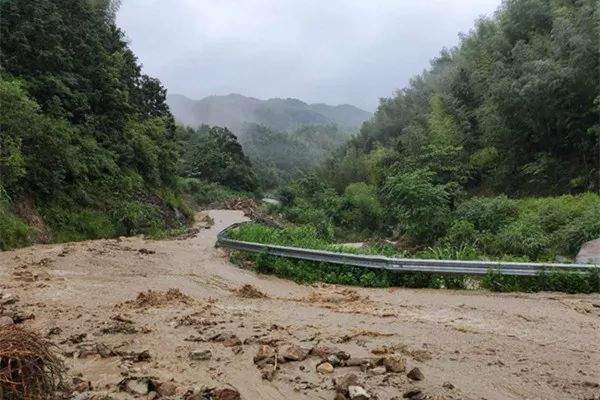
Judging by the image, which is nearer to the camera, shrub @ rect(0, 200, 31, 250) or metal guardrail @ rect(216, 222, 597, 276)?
metal guardrail @ rect(216, 222, 597, 276)

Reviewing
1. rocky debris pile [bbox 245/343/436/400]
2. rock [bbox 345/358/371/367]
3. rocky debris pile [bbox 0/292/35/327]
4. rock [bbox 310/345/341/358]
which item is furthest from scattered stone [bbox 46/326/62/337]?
rock [bbox 345/358/371/367]

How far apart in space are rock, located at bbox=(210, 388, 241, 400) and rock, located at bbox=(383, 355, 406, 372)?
4.19 feet

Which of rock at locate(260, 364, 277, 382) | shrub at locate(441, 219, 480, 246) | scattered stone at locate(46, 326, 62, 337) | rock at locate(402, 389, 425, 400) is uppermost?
shrub at locate(441, 219, 480, 246)

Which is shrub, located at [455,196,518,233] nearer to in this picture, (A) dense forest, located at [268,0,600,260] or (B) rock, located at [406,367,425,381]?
(A) dense forest, located at [268,0,600,260]

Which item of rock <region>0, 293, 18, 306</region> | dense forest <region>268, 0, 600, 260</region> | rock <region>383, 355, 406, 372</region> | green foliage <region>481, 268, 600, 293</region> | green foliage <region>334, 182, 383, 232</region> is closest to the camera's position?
rock <region>383, 355, 406, 372</region>

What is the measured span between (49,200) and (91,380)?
15691 mm

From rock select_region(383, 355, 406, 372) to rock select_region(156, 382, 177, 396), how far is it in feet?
5.67

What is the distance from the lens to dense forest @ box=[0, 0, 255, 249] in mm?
15703

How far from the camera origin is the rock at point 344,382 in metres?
3.76

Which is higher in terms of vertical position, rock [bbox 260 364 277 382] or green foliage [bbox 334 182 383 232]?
green foliage [bbox 334 182 383 232]

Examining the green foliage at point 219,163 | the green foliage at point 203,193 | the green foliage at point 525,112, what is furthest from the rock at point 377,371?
the green foliage at point 219,163

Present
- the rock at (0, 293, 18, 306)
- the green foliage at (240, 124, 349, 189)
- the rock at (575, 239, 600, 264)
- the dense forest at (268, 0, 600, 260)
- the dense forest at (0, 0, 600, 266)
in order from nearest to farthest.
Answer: the rock at (0, 293, 18, 306)
the rock at (575, 239, 600, 264)
the dense forest at (268, 0, 600, 260)
the dense forest at (0, 0, 600, 266)
the green foliage at (240, 124, 349, 189)

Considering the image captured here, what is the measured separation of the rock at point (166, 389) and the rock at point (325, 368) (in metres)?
1.19

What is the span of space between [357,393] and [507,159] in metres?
24.1
